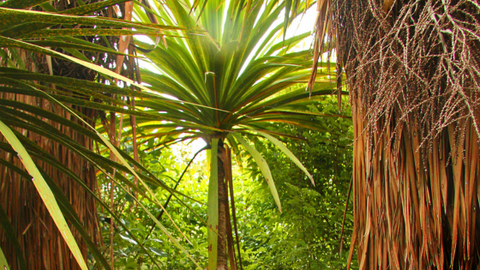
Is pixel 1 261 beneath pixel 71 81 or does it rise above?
beneath

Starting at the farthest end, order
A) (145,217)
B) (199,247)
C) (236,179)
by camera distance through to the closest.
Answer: (236,179) → (145,217) → (199,247)

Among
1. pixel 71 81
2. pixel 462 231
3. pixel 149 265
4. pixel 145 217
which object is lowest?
pixel 149 265

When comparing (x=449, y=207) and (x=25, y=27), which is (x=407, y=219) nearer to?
(x=449, y=207)

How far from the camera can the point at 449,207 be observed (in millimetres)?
771

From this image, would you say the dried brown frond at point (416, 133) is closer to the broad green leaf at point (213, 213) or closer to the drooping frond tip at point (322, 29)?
the drooping frond tip at point (322, 29)

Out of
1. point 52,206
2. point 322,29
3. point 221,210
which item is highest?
point 322,29

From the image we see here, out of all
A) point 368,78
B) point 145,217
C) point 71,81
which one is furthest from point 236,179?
point 71,81

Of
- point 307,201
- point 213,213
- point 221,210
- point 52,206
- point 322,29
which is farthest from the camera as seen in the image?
point 307,201

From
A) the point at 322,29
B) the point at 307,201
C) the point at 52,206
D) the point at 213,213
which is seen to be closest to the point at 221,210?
the point at 213,213

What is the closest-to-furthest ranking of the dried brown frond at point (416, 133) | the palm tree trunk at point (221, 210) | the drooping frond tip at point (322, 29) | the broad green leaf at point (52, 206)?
the broad green leaf at point (52, 206) < the dried brown frond at point (416, 133) < the drooping frond tip at point (322, 29) < the palm tree trunk at point (221, 210)

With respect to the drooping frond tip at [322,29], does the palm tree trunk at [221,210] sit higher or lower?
lower

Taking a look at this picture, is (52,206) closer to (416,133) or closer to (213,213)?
(416,133)

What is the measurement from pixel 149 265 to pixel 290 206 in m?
0.79

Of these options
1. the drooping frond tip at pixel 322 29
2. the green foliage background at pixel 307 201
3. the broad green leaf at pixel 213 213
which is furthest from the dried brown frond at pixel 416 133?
the green foliage background at pixel 307 201
